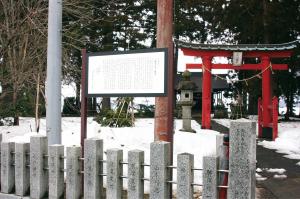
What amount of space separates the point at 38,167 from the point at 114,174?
150 cm

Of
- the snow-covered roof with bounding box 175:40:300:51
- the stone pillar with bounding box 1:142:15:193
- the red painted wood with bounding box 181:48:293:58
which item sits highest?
the snow-covered roof with bounding box 175:40:300:51

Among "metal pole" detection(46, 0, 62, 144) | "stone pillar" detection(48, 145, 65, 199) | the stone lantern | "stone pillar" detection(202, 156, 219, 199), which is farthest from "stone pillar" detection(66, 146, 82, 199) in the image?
the stone lantern

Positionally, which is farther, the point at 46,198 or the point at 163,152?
the point at 46,198

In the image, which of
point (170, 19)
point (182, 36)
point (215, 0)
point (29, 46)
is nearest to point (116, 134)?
point (29, 46)

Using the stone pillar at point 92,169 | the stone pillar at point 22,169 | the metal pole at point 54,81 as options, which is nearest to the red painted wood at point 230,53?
the metal pole at point 54,81

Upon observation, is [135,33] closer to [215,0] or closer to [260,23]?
[215,0]

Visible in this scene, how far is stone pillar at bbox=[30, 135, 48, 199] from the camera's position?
22.8 ft

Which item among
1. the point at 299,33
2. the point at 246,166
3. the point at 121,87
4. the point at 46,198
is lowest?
the point at 46,198

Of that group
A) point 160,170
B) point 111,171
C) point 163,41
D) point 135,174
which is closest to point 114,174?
point 111,171

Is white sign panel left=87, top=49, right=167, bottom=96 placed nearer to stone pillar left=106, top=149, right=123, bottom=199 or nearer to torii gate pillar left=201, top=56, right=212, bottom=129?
stone pillar left=106, top=149, right=123, bottom=199

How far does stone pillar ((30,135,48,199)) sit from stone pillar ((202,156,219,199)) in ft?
9.28

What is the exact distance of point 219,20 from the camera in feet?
85.0

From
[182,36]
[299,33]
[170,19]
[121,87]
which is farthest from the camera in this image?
[182,36]

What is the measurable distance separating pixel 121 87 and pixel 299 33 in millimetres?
21336
